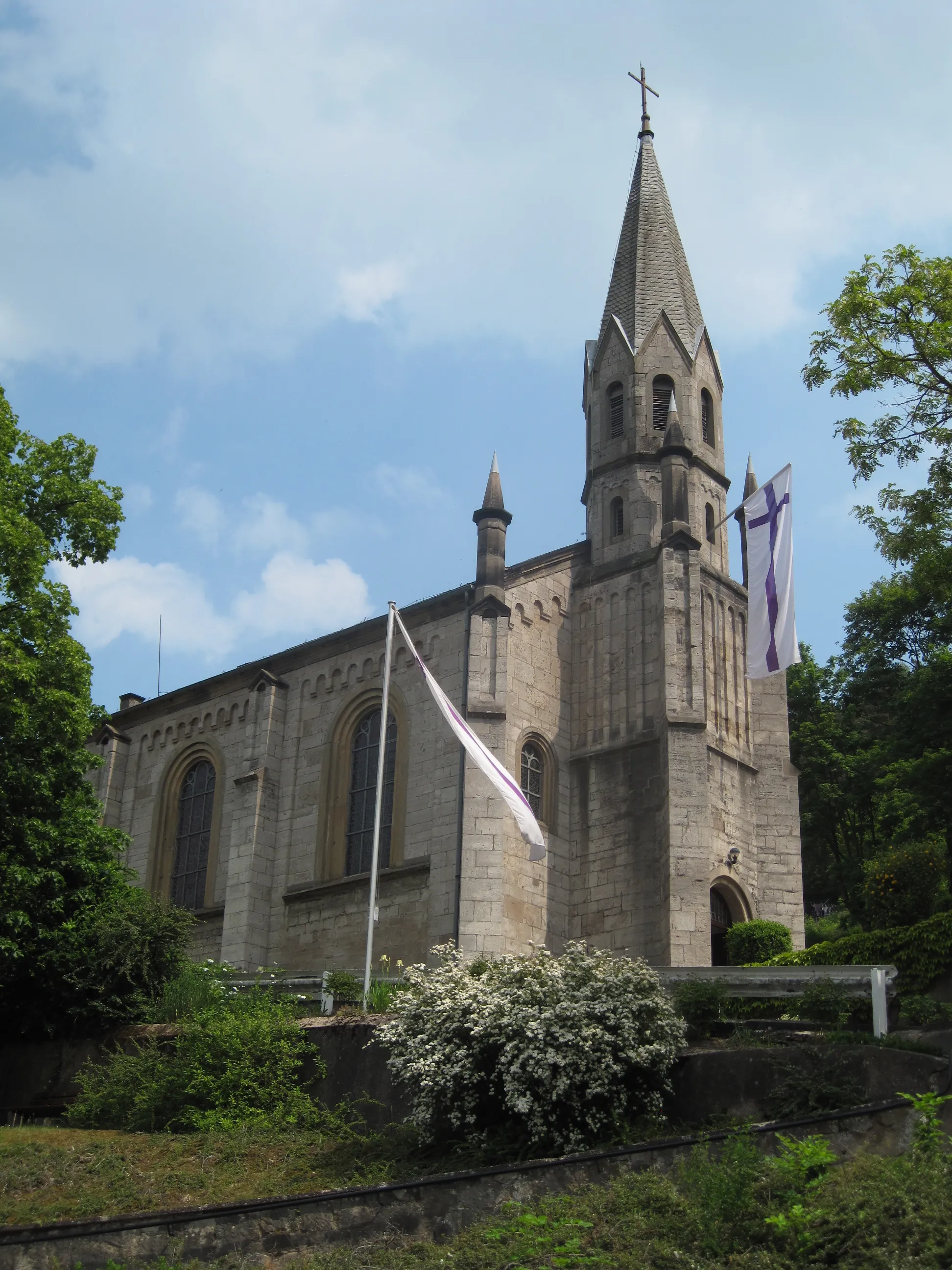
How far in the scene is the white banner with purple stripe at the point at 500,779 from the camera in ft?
74.0

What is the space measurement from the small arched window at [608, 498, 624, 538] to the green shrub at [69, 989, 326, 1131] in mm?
16574

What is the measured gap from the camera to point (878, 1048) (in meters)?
16.7

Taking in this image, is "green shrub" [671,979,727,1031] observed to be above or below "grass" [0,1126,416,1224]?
above

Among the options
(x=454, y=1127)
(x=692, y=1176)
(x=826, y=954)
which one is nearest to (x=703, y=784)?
(x=826, y=954)

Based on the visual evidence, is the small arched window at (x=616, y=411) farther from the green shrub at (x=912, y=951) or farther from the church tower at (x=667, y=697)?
the green shrub at (x=912, y=951)

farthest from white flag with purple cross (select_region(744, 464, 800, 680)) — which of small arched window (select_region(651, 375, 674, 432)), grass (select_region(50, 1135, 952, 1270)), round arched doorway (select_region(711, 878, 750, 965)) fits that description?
grass (select_region(50, 1135, 952, 1270))

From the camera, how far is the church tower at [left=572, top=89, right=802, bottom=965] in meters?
30.2

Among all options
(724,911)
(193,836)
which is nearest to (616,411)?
(724,911)

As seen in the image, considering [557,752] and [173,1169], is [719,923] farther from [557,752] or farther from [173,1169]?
[173,1169]

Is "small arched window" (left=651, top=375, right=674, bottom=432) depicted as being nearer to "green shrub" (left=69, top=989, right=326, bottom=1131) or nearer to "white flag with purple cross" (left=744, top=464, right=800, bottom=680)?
"white flag with purple cross" (left=744, top=464, right=800, bottom=680)

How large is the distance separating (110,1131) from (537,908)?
39.5 feet

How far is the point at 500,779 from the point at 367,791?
11212 mm

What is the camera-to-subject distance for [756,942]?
28250 mm

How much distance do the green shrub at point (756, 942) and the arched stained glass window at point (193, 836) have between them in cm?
1526
